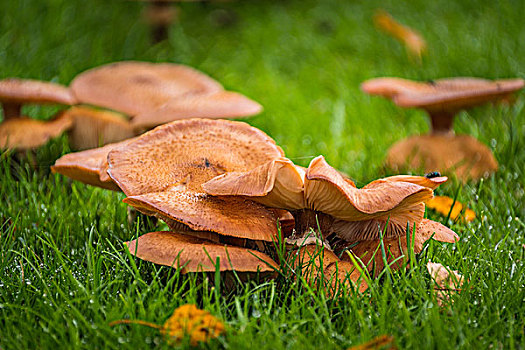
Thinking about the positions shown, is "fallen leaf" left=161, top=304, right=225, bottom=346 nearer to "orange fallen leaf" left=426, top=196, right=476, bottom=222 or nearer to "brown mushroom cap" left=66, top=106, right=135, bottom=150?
"orange fallen leaf" left=426, top=196, right=476, bottom=222

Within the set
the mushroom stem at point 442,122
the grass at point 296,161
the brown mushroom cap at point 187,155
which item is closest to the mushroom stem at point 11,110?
the grass at point 296,161

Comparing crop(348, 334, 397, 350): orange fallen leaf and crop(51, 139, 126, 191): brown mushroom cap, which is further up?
crop(51, 139, 126, 191): brown mushroom cap

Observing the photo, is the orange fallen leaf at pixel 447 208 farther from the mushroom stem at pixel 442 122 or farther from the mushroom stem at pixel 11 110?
the mushroom stem at pixel 11 110

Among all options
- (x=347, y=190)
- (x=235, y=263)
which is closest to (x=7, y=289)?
(x=235, y=263)

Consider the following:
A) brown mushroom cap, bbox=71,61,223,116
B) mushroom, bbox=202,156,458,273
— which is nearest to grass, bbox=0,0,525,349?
mushroom, bbox=202,156,458,273

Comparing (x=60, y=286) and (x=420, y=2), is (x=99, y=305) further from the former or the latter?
(x=420, y=2)
